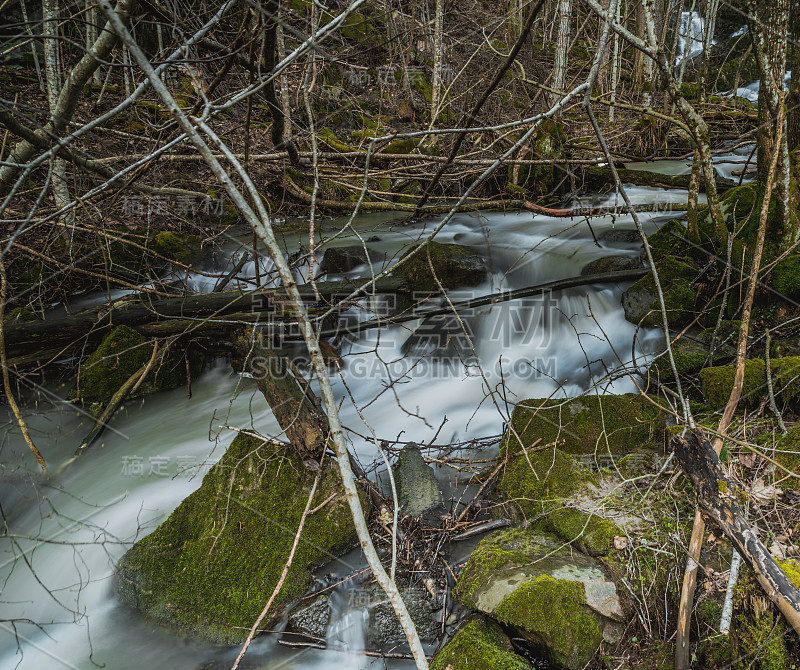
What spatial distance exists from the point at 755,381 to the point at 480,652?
2269 mm

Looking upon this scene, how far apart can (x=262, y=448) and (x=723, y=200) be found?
4.96m

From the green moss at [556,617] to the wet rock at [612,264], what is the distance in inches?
166

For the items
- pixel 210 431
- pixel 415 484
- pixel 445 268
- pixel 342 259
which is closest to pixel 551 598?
pixel 415 484

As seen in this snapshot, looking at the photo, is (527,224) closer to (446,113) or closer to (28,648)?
(446,113)

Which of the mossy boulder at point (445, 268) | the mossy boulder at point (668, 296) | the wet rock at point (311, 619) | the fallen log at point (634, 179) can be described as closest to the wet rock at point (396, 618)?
the wet rock at point (311, 619)

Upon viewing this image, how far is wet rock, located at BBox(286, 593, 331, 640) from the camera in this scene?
2.80 meters

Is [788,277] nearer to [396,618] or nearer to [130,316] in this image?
[396,618]

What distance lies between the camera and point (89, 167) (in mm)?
2977

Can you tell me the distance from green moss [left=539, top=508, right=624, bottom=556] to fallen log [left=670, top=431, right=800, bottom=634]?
0.50m

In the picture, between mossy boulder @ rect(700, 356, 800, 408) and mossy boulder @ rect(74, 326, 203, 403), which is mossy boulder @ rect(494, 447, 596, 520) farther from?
mossy boulder @ rect(74, 326, 203, 403)

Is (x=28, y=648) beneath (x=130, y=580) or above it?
beneath

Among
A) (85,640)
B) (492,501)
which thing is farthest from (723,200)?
(85,640)

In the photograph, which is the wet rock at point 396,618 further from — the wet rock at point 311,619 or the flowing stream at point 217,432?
the wet rock at point 311,619

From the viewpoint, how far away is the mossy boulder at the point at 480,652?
2.10m
